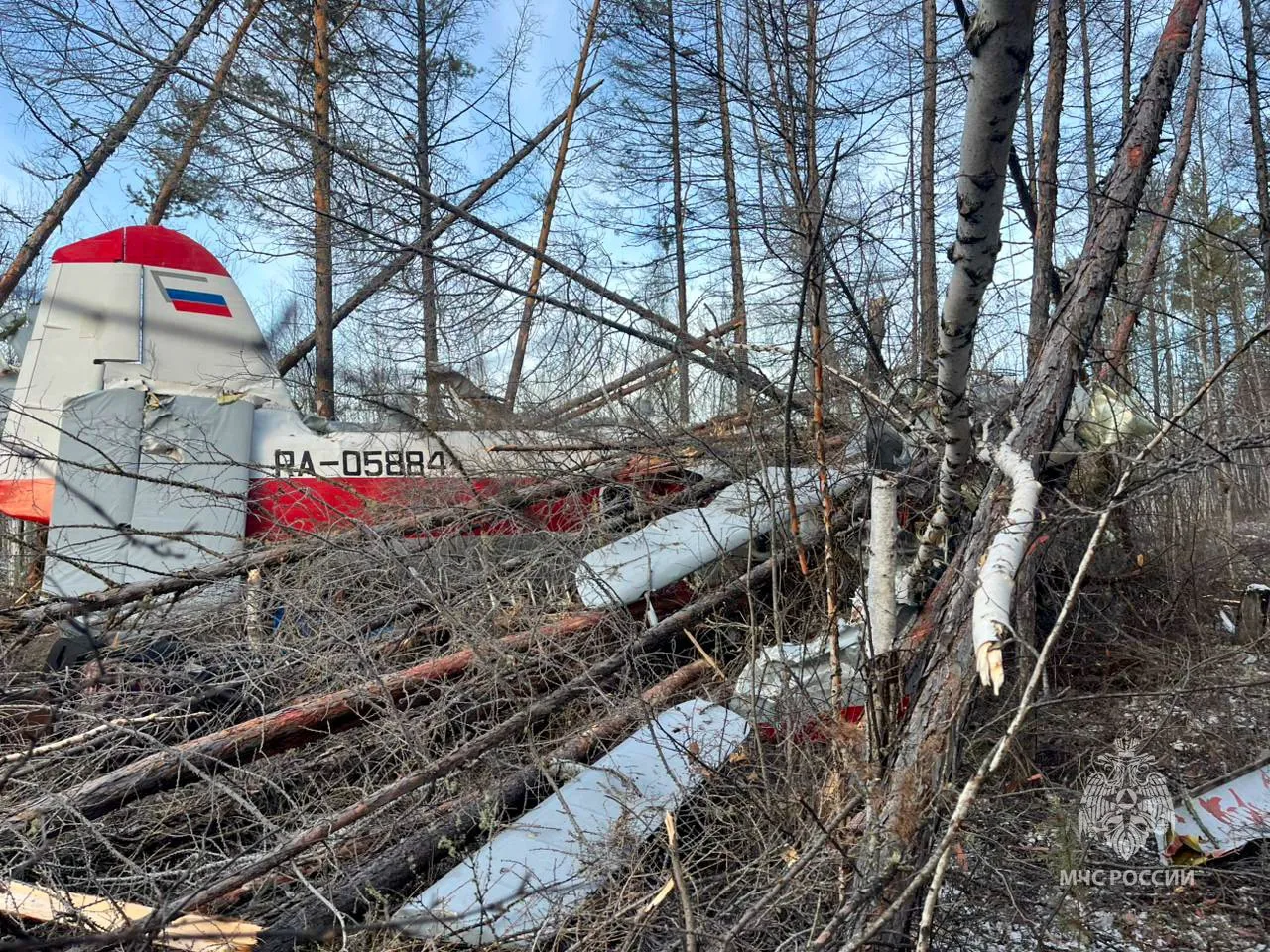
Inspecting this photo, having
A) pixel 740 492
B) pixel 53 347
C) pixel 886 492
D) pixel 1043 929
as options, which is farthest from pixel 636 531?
pixel 53 347

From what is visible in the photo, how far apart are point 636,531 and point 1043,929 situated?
293 centimetres

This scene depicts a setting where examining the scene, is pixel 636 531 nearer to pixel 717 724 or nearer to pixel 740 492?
pixel 740 492

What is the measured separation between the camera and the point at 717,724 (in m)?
3.68

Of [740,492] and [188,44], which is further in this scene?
[188,44]

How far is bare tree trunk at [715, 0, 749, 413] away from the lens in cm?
556

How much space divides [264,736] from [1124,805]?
369cm

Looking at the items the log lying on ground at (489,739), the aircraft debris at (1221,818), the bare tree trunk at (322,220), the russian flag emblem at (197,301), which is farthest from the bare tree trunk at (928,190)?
the russian flag emblem at (197,301)

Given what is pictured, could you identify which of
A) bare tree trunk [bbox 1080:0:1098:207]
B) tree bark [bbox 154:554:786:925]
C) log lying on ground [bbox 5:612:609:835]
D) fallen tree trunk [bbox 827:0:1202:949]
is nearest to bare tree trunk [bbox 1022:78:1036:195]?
bare tree trunk [bbox 1080:0:1098:207]

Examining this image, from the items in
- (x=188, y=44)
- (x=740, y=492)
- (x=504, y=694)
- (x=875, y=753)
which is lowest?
(x=504, y=694)

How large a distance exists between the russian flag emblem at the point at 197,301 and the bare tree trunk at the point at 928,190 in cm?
584

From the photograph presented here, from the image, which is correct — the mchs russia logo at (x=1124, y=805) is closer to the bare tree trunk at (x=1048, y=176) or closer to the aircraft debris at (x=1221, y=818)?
the aircraft debris at (x=1221, y=818)

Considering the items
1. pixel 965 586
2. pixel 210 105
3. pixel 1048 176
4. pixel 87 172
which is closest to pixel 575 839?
pixel 965 586

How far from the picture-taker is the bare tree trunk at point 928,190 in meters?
6.97

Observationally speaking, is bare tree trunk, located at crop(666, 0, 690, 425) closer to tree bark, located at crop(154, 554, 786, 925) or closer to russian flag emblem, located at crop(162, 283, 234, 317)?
tree bark, located at crop(154, 554, 786, 925)
